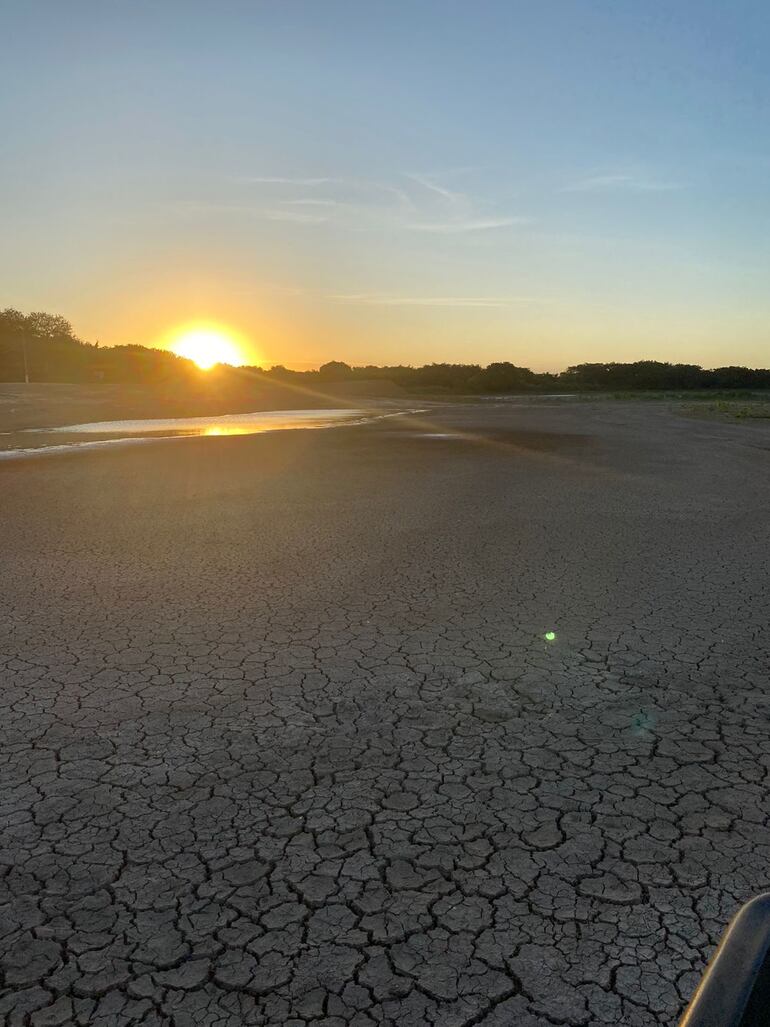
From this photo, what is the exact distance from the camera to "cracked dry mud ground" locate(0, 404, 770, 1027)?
6.82 ft

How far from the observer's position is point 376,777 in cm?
308

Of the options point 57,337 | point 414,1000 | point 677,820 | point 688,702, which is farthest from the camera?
point 57,337

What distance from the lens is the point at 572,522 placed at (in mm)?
8492

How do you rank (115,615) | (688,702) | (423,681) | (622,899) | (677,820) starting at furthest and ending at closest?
(115,615), (423,681), (688,702), (677,820), (622,899)

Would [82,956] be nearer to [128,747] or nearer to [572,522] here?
[128,747]

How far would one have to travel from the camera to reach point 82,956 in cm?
214

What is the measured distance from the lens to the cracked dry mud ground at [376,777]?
208 cm

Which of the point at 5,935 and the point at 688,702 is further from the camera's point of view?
the point at 688,702

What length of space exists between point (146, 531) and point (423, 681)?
15.5 ft

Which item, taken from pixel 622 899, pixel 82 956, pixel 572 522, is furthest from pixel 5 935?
pixel 572 522

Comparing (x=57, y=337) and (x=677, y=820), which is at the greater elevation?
(x=57, y=337)

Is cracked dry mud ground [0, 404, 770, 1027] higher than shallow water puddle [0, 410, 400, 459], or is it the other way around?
shallow water puddle [0, 410, 400, 459]

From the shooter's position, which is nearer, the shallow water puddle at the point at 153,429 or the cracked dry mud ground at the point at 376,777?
the cracked dry mud ground at the point at 376,777

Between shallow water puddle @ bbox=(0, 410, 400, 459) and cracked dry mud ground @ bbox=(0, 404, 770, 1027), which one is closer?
cracked dry mud ground @ bbox=(0, 404, 770, 1027)
